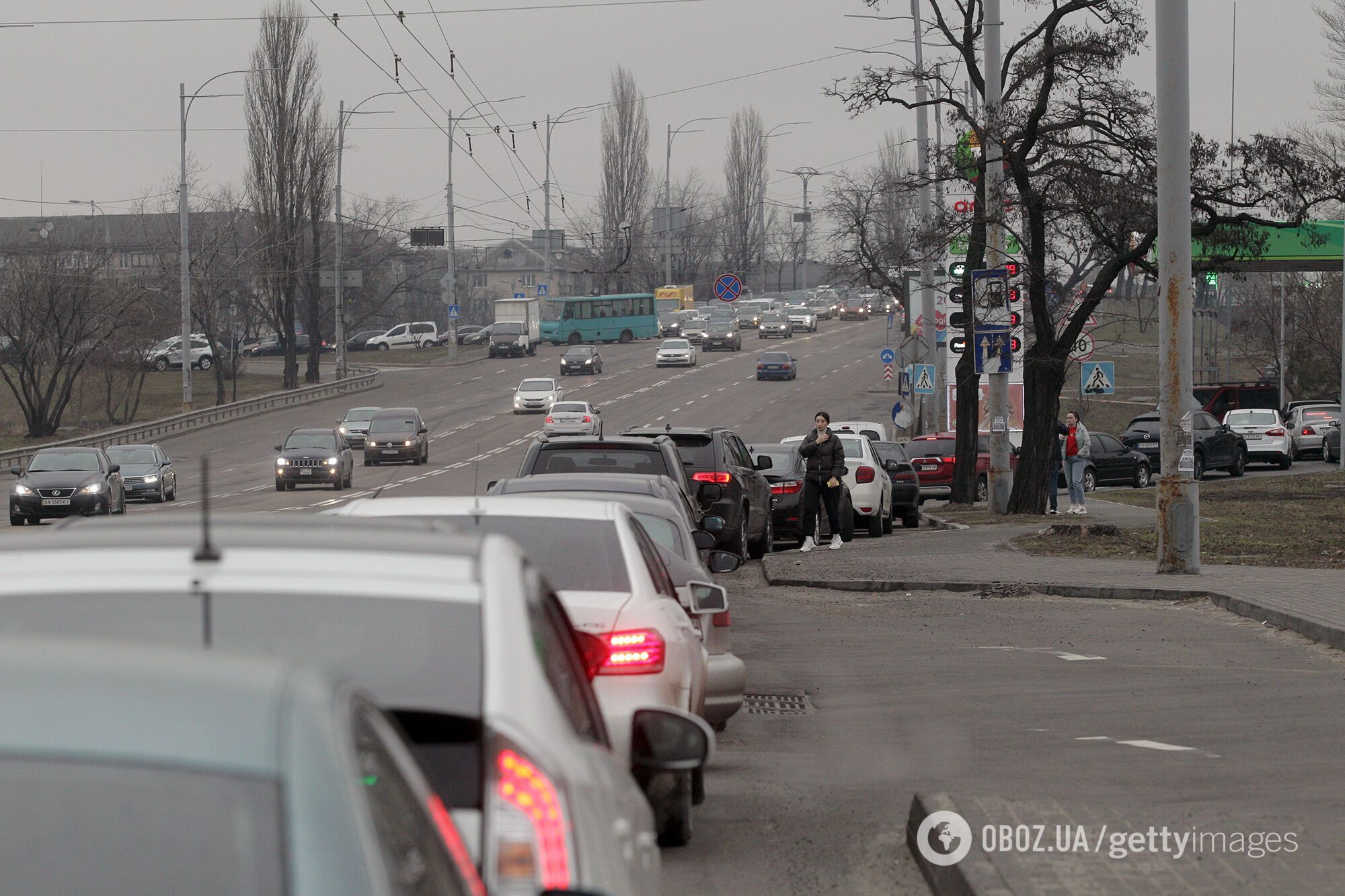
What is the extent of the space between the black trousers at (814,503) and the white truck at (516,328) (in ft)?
229

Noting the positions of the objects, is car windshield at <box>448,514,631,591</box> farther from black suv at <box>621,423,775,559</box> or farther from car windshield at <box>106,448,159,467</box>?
car windshield at <box>106,448,159,467</box>

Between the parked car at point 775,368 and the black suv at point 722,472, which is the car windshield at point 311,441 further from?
the parked car at point 775,368

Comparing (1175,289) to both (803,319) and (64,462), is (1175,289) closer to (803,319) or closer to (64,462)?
(64,462)

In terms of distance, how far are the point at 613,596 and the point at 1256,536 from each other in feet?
59.3

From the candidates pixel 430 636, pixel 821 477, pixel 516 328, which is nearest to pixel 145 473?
pixel 821 477

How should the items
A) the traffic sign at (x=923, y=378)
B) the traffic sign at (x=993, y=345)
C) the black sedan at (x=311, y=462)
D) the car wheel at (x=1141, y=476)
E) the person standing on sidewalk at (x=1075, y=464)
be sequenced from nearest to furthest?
the traffic sign at (x=993, y=345) < the person standing on sidewalk at (x=1075, y=464) < the black sedan at (x=311, y=462) < the car wheel at (x=1141, y=476) < the traffic sign at (x=923, y=378)

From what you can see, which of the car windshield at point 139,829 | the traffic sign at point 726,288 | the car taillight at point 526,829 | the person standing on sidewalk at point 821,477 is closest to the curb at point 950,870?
the car taillight at point 526,829

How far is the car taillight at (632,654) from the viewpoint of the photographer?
662 centimetres

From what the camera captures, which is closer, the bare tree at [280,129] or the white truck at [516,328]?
the bare tree at [280,129]

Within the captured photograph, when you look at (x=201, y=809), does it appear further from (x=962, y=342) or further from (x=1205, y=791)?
(x=962, y=342)

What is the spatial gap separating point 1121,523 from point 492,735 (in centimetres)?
2440

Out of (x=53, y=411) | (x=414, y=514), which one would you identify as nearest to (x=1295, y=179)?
(x=414, y=514)

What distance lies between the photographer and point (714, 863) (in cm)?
663

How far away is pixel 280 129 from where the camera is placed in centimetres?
7125
